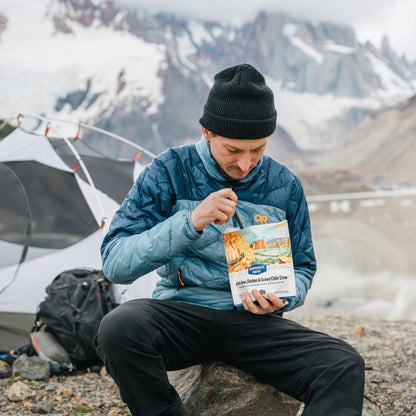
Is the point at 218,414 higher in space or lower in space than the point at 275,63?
higher

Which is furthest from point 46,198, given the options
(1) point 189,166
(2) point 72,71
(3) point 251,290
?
(2) point 72,71

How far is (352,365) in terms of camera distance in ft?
6.04

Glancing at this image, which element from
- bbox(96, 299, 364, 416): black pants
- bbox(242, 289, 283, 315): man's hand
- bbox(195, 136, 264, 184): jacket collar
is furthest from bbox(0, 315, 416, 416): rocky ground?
bbox(195, 136, 264, 184): jacket collar

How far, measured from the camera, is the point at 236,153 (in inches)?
82.0

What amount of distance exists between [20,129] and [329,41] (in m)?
123

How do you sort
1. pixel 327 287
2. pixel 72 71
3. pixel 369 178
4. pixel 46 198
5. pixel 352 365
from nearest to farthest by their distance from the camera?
pixel 352 365, pixel 46 198, pixel 327 287, pixel 369 178, pixel 72 71

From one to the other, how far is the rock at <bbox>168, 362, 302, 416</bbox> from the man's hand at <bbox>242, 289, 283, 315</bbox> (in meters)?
0.36

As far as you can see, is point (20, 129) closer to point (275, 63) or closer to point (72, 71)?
point (72, 71)

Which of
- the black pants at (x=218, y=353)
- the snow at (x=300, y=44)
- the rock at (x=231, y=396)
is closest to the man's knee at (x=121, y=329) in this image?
the black pants at (x=218, y=353)

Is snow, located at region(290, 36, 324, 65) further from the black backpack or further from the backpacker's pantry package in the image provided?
the backpacker's pantry package

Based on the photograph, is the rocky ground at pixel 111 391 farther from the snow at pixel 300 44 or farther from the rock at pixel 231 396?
the snow at pixel 300 44

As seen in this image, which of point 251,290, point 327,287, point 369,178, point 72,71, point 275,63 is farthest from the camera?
point 275,63

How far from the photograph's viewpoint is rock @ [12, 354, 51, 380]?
3.27 meters

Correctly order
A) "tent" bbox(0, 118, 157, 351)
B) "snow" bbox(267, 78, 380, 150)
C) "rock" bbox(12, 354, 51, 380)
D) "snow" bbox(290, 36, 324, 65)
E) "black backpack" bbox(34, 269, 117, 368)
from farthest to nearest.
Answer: "snow" bbox(290, 36, 324, 65), "snow" bbox(267, 78, 380, 150), "tent" bbox(0, 118, 157, 351), "black backpack" bbox(34, 269, 117, 368), "rock" bbox(12, 354, 51, 380)
